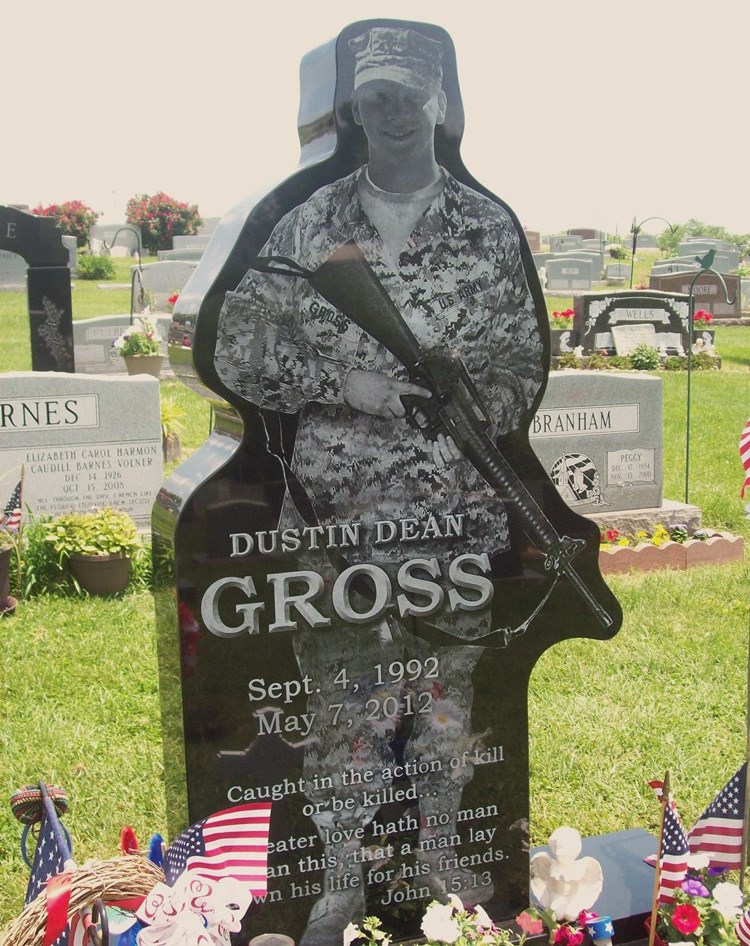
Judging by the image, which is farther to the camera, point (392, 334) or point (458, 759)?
point (458, 759)

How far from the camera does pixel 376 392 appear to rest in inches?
122

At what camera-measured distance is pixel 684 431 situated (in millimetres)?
12805

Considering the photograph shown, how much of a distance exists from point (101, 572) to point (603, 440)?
4.03 metres

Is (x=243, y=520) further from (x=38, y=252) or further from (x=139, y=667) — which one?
(x=38, y=252)

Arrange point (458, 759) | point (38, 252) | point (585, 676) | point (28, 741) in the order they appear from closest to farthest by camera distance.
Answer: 1. point (458, 759)
2. point (28, 741)
3. point (585, 676)
4. point (38, 252)

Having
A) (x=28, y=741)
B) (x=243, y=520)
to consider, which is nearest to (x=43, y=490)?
(x=28, y=741)

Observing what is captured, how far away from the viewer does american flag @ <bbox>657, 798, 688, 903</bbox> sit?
3.09 meters

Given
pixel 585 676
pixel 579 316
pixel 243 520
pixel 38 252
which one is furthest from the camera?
pixel 579 316

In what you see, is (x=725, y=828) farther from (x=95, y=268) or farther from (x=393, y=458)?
(x=95, y=268)

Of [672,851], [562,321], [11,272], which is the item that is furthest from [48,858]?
[11,272]

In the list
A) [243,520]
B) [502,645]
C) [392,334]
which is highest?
[392,334]

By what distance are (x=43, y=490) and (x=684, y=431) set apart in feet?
26.4

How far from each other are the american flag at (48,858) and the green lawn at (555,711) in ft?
3.75

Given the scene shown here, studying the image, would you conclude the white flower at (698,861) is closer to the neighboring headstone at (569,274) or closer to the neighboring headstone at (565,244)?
the neighboring headstone at (569,274)
